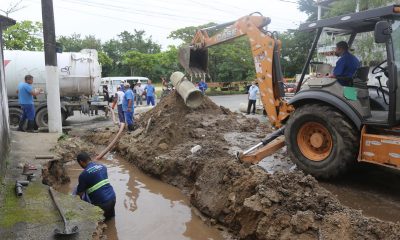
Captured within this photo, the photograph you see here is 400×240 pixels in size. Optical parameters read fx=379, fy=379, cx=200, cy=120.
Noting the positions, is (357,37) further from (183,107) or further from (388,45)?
(183,107)

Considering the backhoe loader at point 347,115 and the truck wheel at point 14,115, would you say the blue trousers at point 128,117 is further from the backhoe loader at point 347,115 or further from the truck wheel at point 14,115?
the backhoe loader at point 347,115

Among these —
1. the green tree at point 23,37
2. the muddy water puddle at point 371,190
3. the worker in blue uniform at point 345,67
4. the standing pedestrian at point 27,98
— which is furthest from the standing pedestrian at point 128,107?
the green tree at point 23,37

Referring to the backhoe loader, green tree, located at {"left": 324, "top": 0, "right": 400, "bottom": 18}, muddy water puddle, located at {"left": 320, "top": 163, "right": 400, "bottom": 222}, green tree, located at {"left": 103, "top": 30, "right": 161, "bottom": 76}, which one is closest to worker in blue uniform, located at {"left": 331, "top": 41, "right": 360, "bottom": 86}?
the backhoe loader

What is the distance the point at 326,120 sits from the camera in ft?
19.1

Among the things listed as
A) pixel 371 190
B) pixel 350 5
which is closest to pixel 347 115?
pixel 371 190

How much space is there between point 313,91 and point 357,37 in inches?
59.8

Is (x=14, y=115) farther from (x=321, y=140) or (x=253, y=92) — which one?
(x=321, y=140)

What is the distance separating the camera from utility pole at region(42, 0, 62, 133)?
35.9ft

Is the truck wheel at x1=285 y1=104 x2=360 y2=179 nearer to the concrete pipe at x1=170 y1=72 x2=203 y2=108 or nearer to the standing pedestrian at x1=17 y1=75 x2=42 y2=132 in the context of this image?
the concrete pipe at x1=170 y1=72 x2=203 y2=108

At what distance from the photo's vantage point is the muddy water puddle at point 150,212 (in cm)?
543

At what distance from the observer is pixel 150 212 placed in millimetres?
6297

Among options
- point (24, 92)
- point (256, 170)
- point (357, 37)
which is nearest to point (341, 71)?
point (357, 37)

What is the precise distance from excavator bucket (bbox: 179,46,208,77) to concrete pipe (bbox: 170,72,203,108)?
50cm

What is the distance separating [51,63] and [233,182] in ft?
25.2
